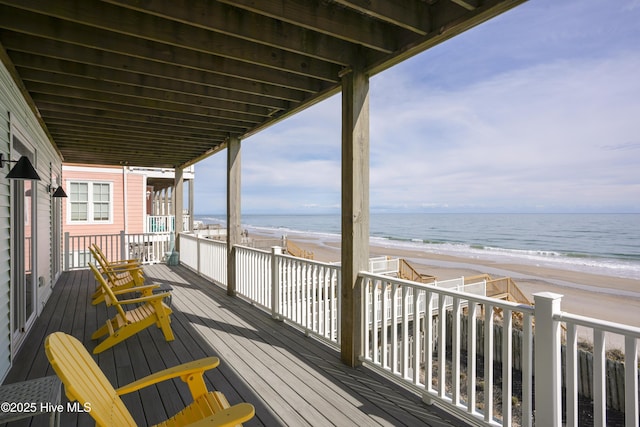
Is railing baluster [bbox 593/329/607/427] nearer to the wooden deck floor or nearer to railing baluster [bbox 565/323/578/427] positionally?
railing baluster [bbox 565/323/578/427]

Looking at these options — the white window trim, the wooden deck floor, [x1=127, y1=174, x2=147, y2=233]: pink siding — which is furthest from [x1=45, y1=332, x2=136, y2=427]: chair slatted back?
[x1=127, y1=174, x2=147, y2=233]: pink siding

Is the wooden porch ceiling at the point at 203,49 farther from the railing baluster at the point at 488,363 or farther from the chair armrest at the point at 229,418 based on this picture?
the chair armrest at the point at 229,418

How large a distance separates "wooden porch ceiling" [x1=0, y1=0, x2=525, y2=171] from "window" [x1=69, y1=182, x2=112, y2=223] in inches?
325

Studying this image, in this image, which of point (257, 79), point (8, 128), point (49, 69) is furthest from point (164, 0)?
point (8, 128)

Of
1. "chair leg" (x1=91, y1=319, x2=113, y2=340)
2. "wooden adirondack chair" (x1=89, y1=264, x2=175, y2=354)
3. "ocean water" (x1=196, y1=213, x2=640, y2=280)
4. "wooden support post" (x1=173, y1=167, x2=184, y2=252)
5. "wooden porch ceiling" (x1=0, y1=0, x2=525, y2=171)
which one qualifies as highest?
"wooden porch ceiling" (x1=0, y1=0, x2=525, y2=171)

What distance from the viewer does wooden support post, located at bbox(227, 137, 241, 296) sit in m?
6.05

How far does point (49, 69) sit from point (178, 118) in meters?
1.77

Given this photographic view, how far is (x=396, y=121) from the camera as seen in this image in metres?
41.8

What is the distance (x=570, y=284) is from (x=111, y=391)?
57.0 feet

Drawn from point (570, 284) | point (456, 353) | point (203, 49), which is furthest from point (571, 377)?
point (570, 284)

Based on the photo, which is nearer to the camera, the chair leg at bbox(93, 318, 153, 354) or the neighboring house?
the chair leg at bbox(93, 318, 153, 354)

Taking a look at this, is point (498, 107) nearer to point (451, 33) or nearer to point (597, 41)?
point (597, 41)

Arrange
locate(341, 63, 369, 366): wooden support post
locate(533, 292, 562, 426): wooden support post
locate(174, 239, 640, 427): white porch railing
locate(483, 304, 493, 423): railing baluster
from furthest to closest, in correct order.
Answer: locate(341, 63, 369, 366): wooden support post, locate(483, 304, 493, 423): railing baluster, locate(533, 292, 562, 426): wooden support post, locate(174, 239, 640, 427): white porch railing

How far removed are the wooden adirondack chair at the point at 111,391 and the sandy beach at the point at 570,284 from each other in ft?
23.7
